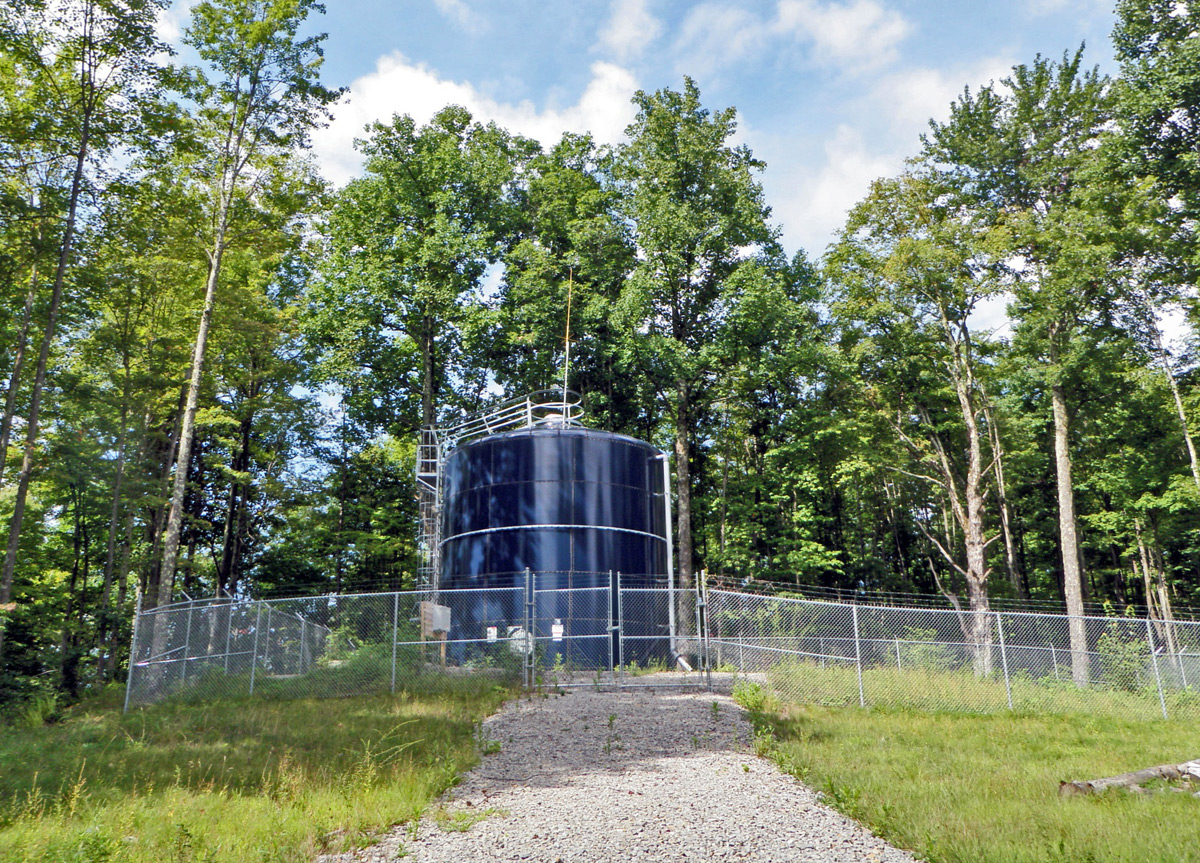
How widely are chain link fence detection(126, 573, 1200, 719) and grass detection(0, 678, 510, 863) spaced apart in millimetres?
1241

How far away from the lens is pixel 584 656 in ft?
58.2

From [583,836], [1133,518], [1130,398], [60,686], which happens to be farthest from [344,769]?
[1133,518]

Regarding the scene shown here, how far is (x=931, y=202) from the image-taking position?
27.0 m

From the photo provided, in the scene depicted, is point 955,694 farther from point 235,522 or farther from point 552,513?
point 235,522

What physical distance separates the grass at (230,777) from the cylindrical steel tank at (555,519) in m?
4.98

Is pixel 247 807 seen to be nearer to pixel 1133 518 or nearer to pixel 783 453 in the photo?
pixel 783 453

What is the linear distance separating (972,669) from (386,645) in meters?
12.3

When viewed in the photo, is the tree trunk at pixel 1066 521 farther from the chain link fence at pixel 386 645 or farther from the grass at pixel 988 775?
the chain link fence at pixel 386 645

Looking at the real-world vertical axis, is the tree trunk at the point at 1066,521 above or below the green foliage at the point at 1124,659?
above

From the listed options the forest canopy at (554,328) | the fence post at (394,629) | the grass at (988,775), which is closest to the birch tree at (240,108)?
the forest canopy at (554,328)

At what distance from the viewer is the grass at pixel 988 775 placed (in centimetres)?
643

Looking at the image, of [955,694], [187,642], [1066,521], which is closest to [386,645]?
[187,642]

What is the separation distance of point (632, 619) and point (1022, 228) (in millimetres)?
17241

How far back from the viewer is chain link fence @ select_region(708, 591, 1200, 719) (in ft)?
47.8
